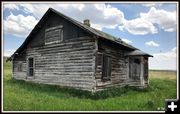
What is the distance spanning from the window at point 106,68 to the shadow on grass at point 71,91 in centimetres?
54

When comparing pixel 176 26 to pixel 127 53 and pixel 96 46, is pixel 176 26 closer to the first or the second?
pixel 96 46

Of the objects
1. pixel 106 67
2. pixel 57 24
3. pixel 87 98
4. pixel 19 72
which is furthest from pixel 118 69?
pixel 19 72

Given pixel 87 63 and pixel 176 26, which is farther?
pixel 87 63

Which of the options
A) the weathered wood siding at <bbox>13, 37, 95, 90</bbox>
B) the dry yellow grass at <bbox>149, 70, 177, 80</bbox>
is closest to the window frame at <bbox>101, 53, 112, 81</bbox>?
the weathered wood siding at <bbox>13, 37, 95, 90</bbox>

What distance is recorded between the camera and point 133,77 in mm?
14070

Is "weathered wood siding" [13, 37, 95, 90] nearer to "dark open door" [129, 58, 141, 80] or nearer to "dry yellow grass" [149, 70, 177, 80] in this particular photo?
"dry yellow grass" [149, 70, 177, 80]

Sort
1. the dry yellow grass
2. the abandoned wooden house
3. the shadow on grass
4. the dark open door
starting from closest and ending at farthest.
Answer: the dry yellow grass → the shadow on grass → the abandoned wooden house → the dark open door

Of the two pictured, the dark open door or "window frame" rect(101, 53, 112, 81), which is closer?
"window frame" rect(101, 53, 112, 81)

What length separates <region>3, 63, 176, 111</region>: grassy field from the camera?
9648mm


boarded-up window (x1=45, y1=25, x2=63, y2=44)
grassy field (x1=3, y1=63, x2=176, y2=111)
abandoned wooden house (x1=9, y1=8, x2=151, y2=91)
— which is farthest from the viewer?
boarded-up window (x1=45, y1=25, x2=63, y2=44)

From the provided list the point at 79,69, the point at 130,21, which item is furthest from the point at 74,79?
the point at 130,21

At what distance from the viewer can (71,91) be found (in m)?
11.5

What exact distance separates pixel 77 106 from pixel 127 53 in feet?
16.4

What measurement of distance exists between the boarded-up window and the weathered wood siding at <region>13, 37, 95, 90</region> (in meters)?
0.23
